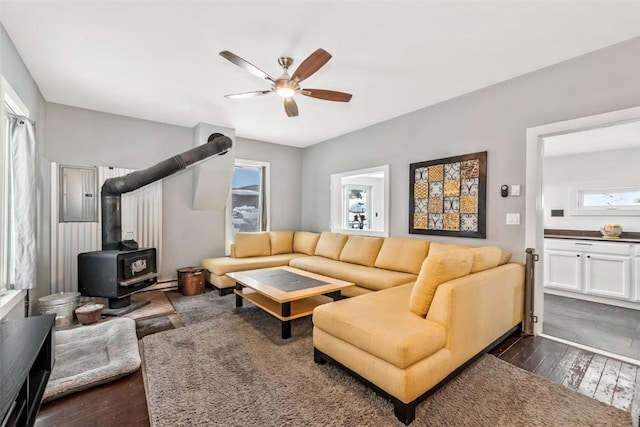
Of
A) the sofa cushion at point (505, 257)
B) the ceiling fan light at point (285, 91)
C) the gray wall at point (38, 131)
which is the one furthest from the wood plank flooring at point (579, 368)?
the gray wall at point (38, 131)

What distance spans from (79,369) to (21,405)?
113 centimetres

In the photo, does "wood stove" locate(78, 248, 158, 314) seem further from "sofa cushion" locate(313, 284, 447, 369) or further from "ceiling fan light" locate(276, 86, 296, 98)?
"ceiling fan light" locate(276, 86, 296, 98)

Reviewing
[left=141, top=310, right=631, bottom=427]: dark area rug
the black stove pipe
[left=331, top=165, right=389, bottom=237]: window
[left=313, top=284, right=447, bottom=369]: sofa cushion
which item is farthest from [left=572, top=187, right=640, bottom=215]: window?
the black stove pipe

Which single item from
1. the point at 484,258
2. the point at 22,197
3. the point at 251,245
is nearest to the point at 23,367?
the point at 22,197

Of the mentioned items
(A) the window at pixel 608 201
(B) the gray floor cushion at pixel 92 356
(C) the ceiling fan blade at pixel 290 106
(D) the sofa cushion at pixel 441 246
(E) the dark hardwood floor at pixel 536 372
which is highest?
(C) the ceiling fan blade at pixel 290 106

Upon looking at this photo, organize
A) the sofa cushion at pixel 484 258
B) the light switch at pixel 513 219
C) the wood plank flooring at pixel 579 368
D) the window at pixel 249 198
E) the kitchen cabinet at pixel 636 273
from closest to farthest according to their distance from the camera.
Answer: the wood plank flooring at pixel 579 368, the sofa cushion at pixel 484 258, the light switch at pixel 513 219, the kitchen cabinet at pixel 636 273, the window at pixel 249 198

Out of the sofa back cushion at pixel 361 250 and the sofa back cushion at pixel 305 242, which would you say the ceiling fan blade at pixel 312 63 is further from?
the sofa back cushion at pixel 305 242

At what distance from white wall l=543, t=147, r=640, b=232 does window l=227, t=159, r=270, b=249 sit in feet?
17.2

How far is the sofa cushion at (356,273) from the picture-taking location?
3305mm

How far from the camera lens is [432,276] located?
1.96 meters

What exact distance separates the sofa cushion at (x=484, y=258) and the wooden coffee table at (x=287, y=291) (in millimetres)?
1303

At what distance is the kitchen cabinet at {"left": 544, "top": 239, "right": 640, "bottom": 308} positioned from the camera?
11.9 ft

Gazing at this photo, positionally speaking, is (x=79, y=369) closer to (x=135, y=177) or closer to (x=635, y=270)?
(x=135, y=177)

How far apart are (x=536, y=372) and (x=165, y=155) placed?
17.2 feet
